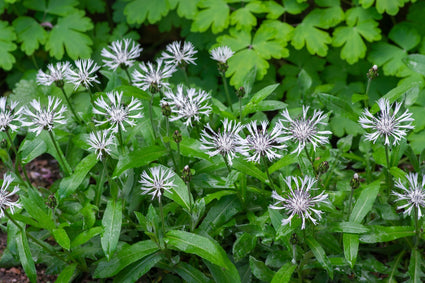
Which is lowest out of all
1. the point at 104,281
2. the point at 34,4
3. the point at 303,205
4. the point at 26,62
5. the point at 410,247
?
the point at 104,281

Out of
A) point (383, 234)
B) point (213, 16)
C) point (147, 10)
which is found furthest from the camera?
point (147, 10)

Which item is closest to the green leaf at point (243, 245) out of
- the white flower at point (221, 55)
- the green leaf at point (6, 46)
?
the white flower at point (221, 55)

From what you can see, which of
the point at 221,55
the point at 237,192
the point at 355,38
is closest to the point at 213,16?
the point at 355,38

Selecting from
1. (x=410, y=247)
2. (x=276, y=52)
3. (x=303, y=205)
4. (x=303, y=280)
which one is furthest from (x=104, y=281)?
(x=276, y=52)

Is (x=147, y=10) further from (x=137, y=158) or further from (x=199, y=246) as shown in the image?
(x=199, y=246)

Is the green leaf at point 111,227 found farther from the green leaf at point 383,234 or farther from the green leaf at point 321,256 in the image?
the green leaf at point 383,234

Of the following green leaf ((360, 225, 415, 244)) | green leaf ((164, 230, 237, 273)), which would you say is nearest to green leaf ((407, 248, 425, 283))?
green leaf ((360, 225, 415, 244))

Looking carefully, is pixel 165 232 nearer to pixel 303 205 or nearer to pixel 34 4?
pixel 303 205
